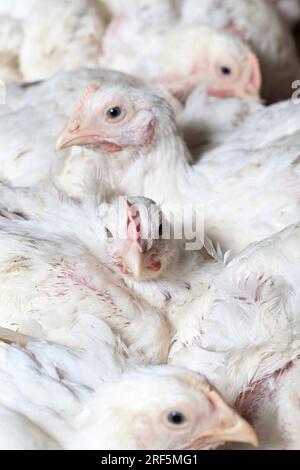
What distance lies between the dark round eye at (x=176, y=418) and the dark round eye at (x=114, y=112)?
100 centimetres

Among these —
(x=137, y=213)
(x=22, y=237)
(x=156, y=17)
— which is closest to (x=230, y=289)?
(x=137, y=213)

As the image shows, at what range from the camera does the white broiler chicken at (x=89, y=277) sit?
1.64 m

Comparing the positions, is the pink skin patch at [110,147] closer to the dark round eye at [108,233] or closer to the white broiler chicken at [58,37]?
the dark round eye at [108,233]

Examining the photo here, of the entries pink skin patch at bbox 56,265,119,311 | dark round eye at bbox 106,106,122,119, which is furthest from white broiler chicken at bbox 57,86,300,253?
pink skin patch at bbox 56,265,119,311

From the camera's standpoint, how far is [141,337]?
65.8 inches

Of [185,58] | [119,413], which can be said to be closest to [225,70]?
[185,58]

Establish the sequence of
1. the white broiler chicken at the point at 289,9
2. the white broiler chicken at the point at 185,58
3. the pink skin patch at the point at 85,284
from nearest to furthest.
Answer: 1. the pink skin patch at the point at 85,284
2. the white broiler chicken at the point at 185,58
3. the white broiler chicken at the point at 289,9

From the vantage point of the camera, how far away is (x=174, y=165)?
7.18ft

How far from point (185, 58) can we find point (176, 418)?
1.65m

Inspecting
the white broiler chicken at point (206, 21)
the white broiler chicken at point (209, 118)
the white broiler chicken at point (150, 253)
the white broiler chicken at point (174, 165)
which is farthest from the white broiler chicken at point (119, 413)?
the white broiler chicken at point (206, 21)

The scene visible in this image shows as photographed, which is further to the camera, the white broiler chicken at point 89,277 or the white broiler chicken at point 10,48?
the white broiler chicken at point 10,48

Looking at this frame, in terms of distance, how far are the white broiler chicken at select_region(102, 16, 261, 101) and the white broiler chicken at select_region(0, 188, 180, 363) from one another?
3.28 ft

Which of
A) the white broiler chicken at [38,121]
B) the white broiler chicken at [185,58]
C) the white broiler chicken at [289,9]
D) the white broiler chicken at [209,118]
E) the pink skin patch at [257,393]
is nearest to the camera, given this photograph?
the pink skin patch at [257,393]
